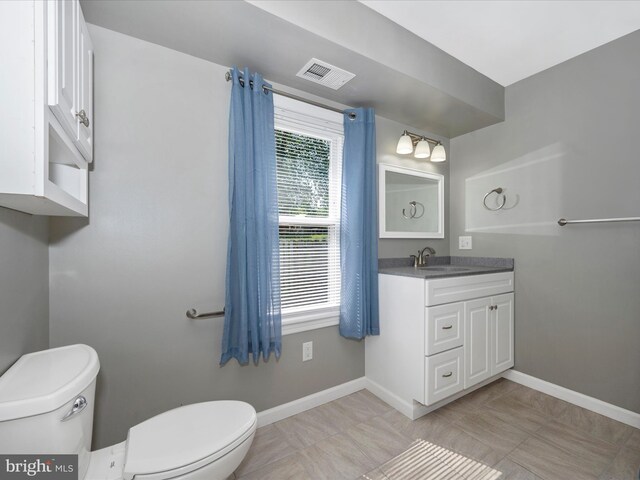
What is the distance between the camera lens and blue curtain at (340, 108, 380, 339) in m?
2.06

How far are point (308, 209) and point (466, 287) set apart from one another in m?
1.21

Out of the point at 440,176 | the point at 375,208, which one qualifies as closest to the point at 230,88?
the point at 375,208

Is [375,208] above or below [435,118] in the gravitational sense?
below

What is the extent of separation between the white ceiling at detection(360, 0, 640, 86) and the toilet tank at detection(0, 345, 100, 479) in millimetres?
2158

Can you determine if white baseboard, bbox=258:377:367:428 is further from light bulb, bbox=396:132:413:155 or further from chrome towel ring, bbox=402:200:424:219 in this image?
light bulb, bbox=396:132:413:155

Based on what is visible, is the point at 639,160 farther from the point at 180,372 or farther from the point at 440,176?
the point at 180,372

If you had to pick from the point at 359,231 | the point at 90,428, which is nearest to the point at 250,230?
the point at 359,231

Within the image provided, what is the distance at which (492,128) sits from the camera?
256 centimetres

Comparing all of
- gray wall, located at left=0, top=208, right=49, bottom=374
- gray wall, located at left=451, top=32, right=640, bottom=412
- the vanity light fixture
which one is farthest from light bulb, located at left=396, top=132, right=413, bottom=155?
gray wall, located at left=0, top=208, right=49, bottom=374

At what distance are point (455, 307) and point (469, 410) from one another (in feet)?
2.31

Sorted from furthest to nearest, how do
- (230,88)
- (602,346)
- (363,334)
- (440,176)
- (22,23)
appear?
(440,176)
(363,334)
(602,346)
(230,88)
(22,23)

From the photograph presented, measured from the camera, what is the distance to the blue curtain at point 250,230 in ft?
5.38

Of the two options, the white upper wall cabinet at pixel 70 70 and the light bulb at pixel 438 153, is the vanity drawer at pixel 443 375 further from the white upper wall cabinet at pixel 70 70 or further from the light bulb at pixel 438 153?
the white upper wall cabinet at pixel 70 70

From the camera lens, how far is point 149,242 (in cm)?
152
